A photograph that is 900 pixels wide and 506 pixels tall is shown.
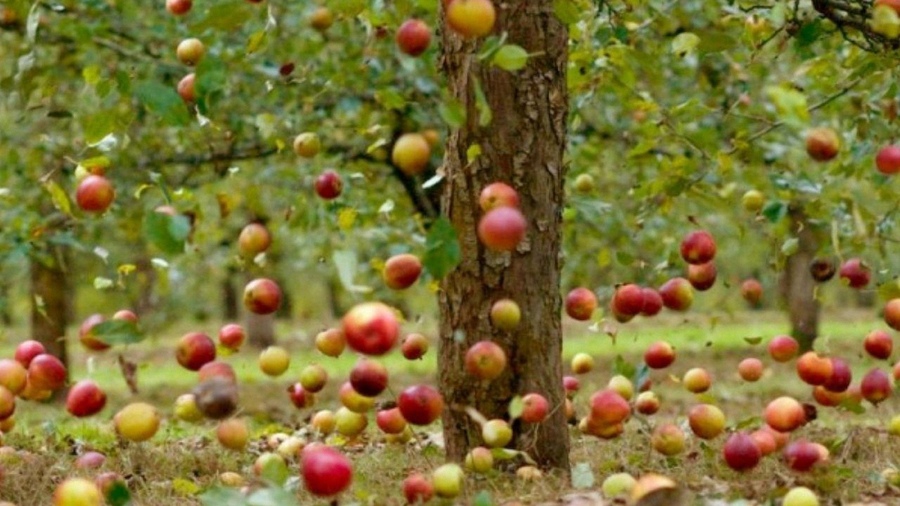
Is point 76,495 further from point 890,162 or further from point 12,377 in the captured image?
point 890,162

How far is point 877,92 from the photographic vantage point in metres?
4.08

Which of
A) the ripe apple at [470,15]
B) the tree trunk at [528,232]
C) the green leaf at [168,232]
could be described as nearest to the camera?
the green leaf at [168,232]

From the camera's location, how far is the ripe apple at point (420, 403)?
2.79 metres

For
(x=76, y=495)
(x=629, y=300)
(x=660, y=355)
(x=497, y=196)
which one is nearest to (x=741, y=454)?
(x=629, y=300)

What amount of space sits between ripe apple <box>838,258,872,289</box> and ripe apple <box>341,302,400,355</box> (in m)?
1.91

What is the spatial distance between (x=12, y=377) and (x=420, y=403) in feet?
4.42

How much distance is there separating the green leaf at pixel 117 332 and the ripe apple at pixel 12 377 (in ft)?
3.35

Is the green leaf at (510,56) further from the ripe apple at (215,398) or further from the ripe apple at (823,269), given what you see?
the ripe apple at (823,269)

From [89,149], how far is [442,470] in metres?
1.44

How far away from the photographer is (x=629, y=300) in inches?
142

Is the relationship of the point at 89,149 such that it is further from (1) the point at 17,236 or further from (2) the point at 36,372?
(1) the point at 17,236

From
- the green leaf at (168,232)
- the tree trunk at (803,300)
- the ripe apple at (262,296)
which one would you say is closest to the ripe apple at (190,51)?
the ripe apple at (262,296)

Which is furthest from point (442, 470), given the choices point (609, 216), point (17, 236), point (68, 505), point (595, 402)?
point (609, 216)

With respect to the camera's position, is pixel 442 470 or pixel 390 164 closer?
pixel 442 470
